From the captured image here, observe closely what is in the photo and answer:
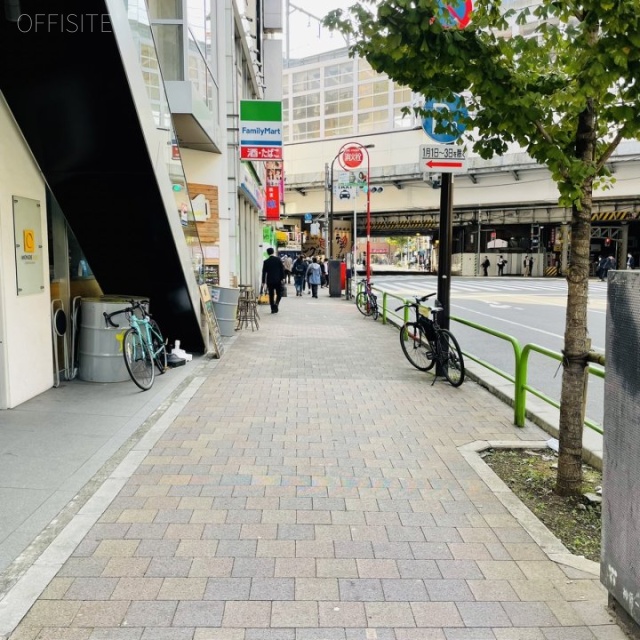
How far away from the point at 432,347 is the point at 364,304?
902cm

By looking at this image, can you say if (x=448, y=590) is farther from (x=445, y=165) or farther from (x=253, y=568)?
(x=445, y=165)

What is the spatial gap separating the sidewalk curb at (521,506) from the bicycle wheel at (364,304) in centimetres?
1161

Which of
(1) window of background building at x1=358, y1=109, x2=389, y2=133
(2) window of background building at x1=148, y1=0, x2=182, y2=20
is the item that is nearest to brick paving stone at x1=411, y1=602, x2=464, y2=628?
(2) window of background building at x1=148, y1=0, x2=182, y2=20

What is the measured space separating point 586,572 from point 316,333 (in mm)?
10523

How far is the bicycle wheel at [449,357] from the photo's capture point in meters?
8.12

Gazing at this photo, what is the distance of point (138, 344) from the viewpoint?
7.58 m

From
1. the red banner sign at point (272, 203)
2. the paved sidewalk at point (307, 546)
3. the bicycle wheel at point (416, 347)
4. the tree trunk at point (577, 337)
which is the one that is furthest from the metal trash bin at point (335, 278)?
the tree trunk at point (577, 337)

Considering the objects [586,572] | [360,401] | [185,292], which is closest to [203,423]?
[360,401]

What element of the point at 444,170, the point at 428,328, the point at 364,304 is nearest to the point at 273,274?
the point at 364,304

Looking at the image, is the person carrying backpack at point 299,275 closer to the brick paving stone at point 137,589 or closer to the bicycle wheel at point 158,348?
the bicycle wheel at point 158,348

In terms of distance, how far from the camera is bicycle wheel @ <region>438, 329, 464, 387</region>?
26.6 ft

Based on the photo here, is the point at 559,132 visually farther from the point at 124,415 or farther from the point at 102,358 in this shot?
the point at 102,358

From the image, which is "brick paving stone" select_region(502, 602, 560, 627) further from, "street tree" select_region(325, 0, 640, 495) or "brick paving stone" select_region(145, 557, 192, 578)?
"brick paving stone" select_region(145, 557, 192, 578)

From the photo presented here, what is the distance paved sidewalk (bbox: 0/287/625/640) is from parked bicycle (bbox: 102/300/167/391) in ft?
4.38
